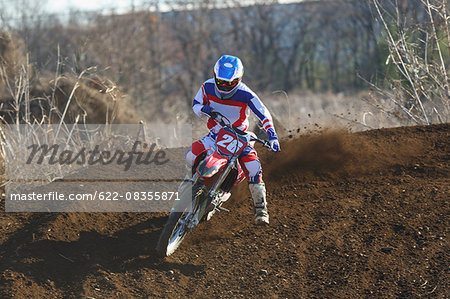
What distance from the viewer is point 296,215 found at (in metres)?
6.69

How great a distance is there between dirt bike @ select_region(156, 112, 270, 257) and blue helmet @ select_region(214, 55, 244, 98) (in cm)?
31

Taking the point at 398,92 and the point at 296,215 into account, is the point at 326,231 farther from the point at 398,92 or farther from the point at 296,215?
the point at 398,92

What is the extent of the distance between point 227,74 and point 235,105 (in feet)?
1.49

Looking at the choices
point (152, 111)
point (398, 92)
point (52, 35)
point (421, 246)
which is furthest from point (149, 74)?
point (421, 246)

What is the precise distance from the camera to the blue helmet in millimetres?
5895

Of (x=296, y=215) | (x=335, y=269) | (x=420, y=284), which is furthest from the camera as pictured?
(x=296, y=215)

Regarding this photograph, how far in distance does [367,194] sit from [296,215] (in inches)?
41.6

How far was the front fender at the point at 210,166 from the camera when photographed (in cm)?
576

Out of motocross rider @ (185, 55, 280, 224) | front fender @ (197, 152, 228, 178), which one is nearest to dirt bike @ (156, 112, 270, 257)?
front fender @ (197, 152, 228, 178)

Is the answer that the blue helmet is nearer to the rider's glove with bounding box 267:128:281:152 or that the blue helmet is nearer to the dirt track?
the rider's glove with bounding box 267:128:281:152

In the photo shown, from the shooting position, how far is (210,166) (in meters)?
5.79

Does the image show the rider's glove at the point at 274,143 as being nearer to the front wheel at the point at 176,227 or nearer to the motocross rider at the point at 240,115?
the motocross rider at the point at 240,115

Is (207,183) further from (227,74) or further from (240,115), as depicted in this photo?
(227,74)

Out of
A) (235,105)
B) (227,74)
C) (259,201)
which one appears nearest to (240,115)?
(235,105)
